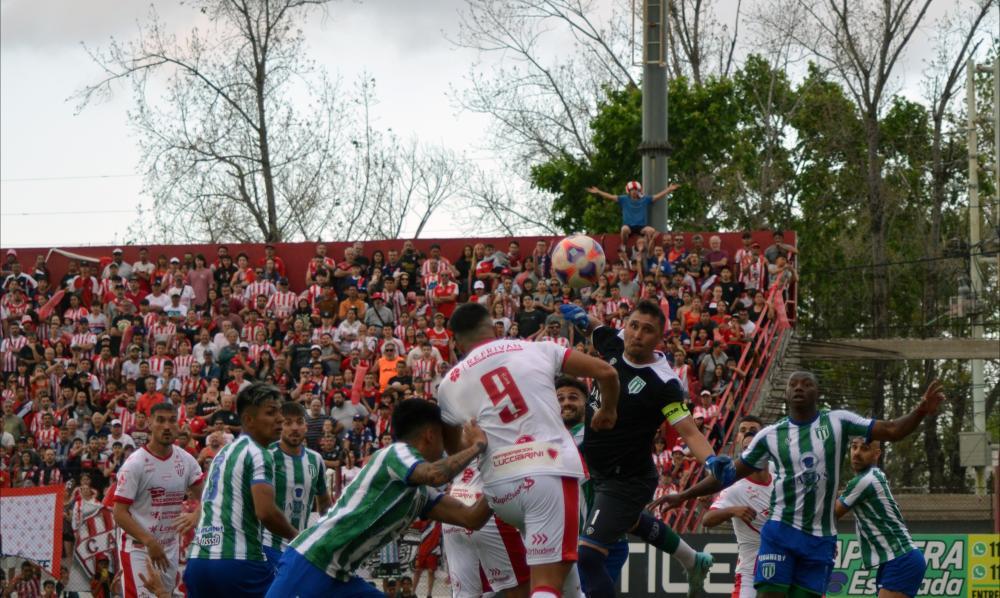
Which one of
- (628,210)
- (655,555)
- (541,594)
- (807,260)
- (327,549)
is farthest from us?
(807,260)

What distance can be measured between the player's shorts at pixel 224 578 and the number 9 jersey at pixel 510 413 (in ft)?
5.83

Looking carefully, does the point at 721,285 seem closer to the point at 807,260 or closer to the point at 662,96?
the point at 662,96

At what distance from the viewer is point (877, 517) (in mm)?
11688

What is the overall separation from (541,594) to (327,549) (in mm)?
1258

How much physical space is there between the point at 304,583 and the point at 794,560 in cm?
416

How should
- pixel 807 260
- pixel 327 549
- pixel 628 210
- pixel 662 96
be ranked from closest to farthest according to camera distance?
pixel 327 549, pixel 628 210, pixel 662 96, pixel 807 260

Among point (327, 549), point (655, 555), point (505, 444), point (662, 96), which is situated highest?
point (662, 96)

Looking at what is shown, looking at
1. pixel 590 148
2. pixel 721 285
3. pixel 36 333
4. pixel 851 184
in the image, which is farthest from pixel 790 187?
pixel 36 333

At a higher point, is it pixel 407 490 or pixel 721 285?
pixel 721 285

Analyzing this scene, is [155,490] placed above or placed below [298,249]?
below

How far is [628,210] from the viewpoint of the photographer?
82.5 feet

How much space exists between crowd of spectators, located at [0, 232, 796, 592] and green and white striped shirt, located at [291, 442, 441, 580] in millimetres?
11758

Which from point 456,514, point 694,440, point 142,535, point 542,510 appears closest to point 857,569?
point 694,440

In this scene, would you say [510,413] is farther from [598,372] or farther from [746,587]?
[746,587]
